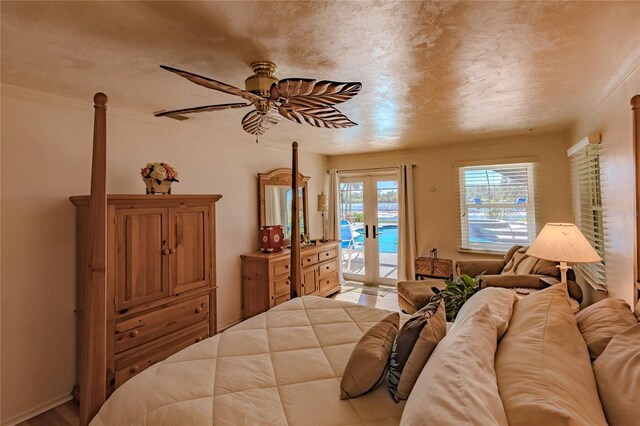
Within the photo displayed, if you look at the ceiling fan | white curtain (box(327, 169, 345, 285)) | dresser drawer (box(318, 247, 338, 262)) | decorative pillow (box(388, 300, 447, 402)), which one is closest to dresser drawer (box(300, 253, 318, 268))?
dresser drawer (box(318, 247, 338, 262))

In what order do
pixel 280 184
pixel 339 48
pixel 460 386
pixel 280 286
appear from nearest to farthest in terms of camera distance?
pixel 460 386
pixel 339 48
pixel 280 286
pixel 280 184

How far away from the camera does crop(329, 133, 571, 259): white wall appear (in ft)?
13.4

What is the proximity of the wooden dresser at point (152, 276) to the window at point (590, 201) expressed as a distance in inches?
142

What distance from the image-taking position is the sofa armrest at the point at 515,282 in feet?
9.81

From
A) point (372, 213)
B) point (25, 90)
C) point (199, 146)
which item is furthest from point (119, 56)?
point (372, 213)

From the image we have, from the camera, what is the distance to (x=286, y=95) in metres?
1.60

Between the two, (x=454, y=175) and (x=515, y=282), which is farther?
(x=454, y=175)

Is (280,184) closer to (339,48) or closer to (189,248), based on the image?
(189,248)

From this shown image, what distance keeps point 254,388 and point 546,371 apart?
3.55ft

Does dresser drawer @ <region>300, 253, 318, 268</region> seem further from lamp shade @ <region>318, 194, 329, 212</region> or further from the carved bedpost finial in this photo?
the carved bedpost finial

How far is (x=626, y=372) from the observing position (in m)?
0.93

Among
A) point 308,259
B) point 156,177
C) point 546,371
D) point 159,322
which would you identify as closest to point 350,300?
point 308,259

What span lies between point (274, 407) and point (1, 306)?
2242 millimetres

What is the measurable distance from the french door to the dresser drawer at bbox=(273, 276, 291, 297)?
210 cm
